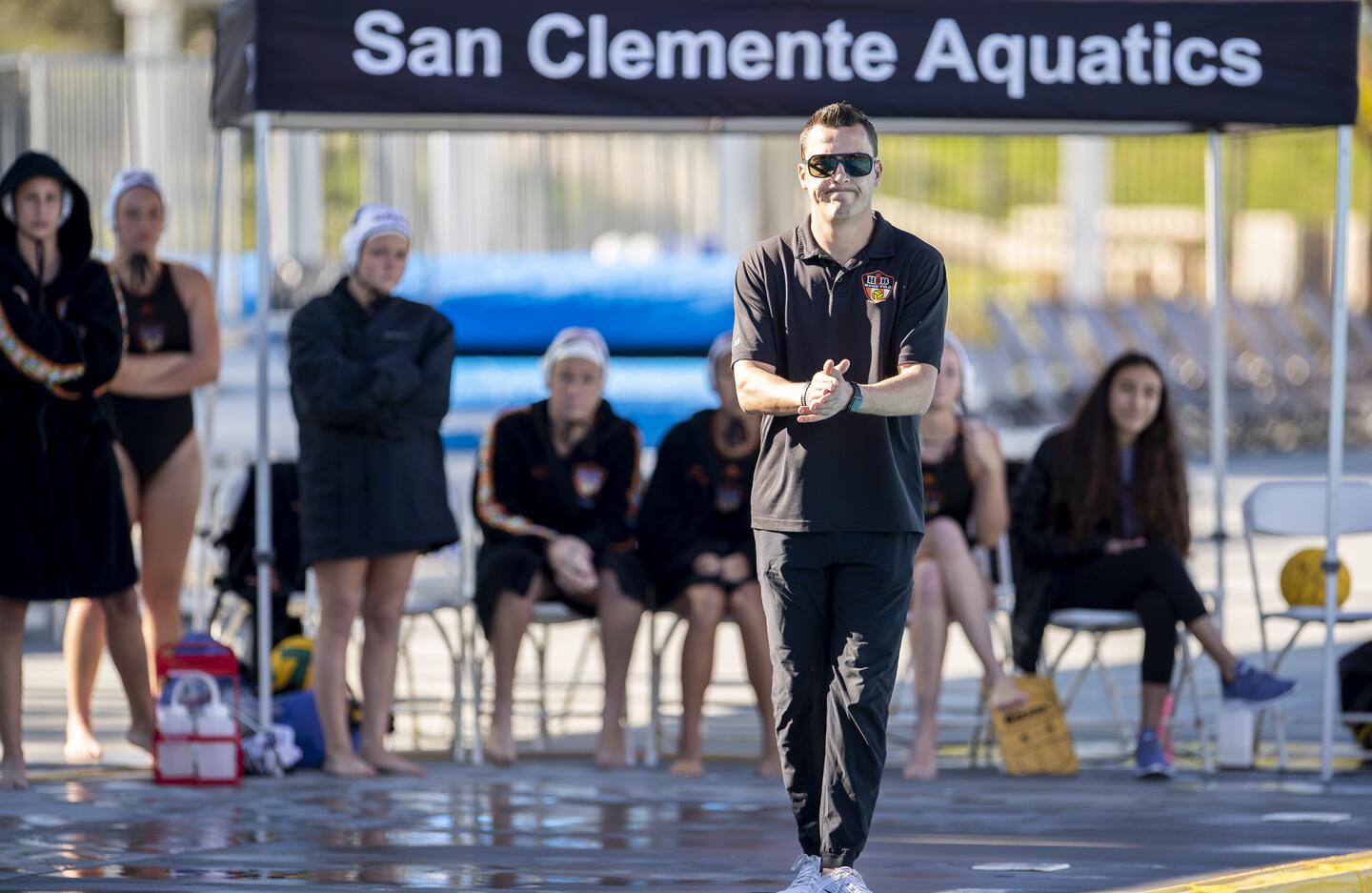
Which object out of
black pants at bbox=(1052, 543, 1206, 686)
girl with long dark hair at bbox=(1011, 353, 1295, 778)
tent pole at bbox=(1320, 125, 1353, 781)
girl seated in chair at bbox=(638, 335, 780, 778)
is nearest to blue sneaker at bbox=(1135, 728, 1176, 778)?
black pants at bbox=(1052, 543, 1206, 686)

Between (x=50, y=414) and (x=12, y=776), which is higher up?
(x=50, y=414)

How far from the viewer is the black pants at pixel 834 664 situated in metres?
4.77

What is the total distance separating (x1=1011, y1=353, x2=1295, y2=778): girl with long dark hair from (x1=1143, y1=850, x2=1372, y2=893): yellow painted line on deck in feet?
6.51

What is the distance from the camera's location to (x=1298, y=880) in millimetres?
4961

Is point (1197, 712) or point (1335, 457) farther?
point (1197, 712)

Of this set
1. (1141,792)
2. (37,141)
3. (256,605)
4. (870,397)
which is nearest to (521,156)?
(37,141)

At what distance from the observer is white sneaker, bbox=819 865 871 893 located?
4730 millimetres

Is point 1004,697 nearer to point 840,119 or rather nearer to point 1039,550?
point 1039,550

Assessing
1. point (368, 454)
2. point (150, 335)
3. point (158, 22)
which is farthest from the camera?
point (158, 22)

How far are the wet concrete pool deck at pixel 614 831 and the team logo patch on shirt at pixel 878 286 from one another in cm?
147

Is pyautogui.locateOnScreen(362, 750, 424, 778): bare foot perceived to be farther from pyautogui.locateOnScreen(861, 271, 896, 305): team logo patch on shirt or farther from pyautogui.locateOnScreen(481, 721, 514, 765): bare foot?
pyautogui.locateOnScreen(861, 271, 896, 305): team logo patch on shirt

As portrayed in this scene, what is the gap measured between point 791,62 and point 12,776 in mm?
3221

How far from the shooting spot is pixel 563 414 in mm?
7363

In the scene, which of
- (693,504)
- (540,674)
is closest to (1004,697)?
(693,504)
